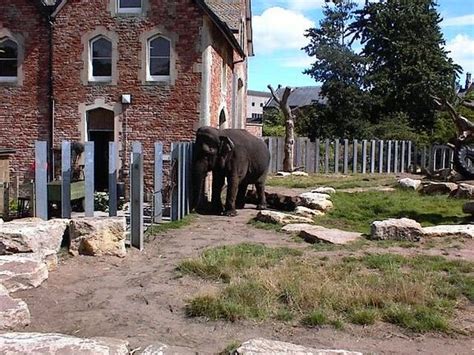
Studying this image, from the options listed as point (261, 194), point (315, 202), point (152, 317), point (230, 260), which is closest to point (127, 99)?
point (261, 194)

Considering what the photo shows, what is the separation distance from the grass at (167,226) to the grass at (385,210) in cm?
304

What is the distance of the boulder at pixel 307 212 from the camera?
566 inches

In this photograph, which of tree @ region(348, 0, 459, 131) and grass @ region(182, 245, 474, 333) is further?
tree @ region(348, 0, 459, 131)

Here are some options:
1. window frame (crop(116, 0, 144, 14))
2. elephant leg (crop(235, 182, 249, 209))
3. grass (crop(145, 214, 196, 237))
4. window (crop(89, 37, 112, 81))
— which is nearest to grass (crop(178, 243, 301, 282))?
grass (crop(145, 214, 196, 237))

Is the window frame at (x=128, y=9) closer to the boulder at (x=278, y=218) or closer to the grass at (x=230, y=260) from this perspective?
the boulder at (x=278, y=218)

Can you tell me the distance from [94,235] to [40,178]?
1.61 meters

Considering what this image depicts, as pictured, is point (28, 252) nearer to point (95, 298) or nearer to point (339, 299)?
point (95, 298)

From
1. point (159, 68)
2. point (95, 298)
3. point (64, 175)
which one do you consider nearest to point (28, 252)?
point (95, 298)

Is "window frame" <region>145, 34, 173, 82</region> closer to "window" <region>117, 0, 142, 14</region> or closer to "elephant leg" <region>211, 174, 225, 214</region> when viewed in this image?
"window" <region>117, 0, 142, 14</region>

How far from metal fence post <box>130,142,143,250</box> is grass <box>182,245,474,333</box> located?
5.82ft

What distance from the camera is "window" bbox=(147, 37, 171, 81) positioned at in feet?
62.9

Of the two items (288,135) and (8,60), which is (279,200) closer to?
(8,60)

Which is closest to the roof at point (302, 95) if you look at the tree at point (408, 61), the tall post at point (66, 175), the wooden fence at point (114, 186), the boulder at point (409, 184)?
the tree at point (408, 61)

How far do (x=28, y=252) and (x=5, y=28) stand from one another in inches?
561
